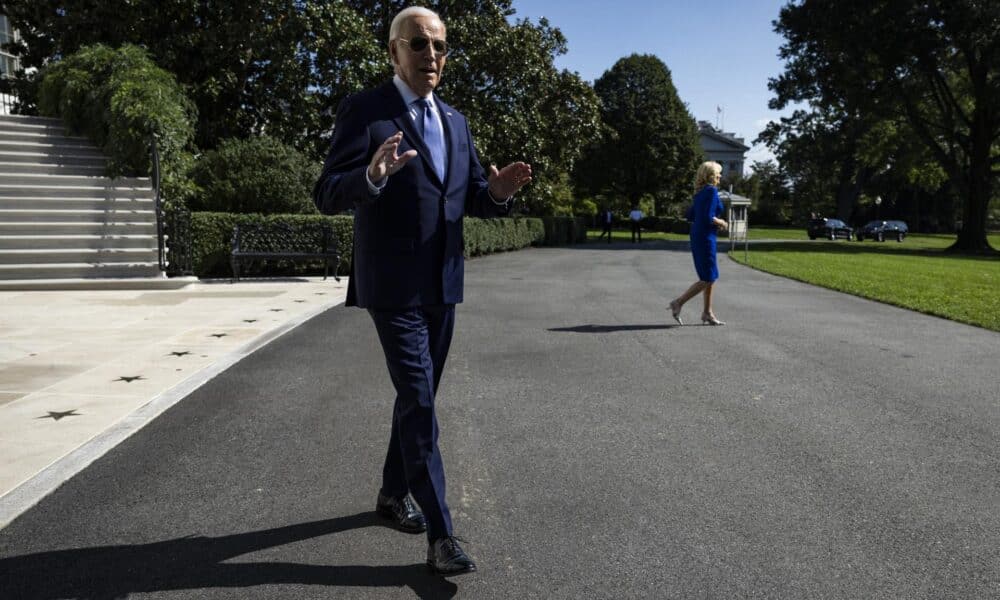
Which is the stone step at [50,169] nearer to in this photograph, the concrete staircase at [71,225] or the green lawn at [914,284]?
the concrete staircase at [71,225]

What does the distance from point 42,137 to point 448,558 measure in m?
18.9

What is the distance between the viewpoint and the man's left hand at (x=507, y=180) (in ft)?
10.8

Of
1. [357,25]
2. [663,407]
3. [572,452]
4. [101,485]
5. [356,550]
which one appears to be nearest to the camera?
[356,550]

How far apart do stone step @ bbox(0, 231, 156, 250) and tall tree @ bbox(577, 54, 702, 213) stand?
154ft

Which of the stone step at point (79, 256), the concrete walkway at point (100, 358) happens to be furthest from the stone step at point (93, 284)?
the stone step at point (79, 256)

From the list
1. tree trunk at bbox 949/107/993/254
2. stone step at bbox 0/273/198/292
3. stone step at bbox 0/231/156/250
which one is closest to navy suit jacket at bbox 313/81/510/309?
stone step at bbox 0/273/198/292

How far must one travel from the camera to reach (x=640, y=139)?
60.2 m

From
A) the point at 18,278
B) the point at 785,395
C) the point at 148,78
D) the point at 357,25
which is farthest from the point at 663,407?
the point at 357,25

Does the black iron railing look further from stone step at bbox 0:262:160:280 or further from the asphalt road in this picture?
the asphalt road

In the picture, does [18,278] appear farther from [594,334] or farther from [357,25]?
[357,25]

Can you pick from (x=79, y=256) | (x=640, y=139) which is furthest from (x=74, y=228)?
(x=640, y=139)

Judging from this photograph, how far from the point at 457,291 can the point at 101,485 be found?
220 centimetres

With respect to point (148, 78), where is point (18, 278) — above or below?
below

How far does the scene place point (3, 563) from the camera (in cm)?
311
